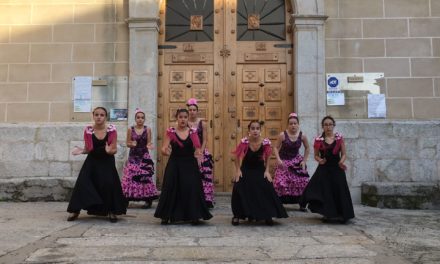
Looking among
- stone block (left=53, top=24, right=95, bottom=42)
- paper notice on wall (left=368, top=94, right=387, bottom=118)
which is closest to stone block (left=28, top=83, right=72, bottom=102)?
stone block (left=53, top=24, right=95, bottom=42)

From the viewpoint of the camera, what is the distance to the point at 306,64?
317 inches

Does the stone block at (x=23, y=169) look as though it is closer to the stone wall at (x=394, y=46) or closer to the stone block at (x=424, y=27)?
the stone wall at (x=394, y=46)

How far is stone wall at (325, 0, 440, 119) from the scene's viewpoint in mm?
8039

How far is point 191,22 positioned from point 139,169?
9.84ft

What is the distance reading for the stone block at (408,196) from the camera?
7.35m

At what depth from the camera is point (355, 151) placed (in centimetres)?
792

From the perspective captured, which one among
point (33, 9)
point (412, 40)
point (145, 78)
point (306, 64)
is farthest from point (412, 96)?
point (33, 9)

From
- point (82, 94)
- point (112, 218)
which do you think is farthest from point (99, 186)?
point (82, 94)

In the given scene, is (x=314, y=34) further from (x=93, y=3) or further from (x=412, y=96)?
(x=93, y=3)

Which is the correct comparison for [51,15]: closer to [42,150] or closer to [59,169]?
[42,150]

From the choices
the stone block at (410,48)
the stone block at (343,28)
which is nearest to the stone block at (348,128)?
the stone block at (410,48)

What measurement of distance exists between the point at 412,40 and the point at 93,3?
559cm

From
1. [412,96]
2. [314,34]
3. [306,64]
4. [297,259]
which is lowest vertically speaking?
[297,259]

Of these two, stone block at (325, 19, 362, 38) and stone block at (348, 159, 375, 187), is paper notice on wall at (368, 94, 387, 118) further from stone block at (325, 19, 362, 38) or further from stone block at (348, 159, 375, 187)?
stone block at (325, 19, 362, 38)
